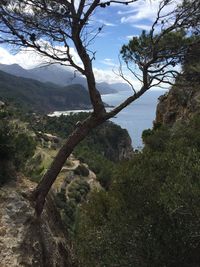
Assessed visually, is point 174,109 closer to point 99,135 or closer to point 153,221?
point 153,221

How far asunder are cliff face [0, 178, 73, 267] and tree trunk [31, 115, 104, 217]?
292 mm

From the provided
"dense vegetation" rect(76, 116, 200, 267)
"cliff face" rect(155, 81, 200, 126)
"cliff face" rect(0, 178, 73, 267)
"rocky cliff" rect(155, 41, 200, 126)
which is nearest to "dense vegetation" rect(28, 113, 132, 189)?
"cliff face" rect(155, 81, 200, 126)

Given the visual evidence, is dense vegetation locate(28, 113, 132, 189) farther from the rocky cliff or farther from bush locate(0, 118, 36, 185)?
bush locate(0, 118, 36, 185)

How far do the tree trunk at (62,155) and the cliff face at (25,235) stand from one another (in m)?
0.29

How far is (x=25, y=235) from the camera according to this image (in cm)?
917

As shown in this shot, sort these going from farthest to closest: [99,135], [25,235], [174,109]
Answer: [99,135], [174,109], [25,235]

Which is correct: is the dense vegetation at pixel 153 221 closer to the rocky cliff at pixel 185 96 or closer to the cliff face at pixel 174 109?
the rocky cliff at pixel 185 96

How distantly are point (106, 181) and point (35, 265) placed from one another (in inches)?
2565

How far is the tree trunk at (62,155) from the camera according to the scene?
1000 centimetres

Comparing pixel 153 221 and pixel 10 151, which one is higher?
pixel 10 151

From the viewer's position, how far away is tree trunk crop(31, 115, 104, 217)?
1000 centimetres

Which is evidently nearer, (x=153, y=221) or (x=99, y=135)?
(x=153, y=221)

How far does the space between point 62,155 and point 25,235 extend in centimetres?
212

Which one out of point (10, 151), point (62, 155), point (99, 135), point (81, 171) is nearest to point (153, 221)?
point (62, 155)
